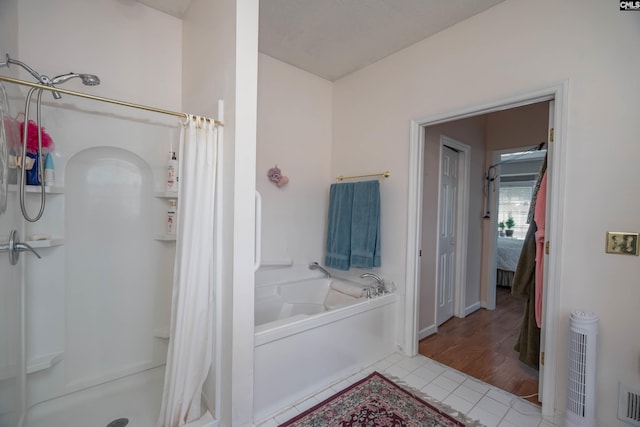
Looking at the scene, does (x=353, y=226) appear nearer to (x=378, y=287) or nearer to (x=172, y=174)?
(x=378, y=287)

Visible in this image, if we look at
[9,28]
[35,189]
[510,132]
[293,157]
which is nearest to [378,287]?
[293,157]

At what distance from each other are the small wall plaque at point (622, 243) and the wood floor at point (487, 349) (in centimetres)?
115

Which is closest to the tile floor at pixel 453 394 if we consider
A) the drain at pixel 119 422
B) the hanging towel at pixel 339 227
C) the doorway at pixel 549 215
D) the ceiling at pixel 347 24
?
the doorway at pixel 549 215

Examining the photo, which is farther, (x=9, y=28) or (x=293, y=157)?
(x=293, y=157)

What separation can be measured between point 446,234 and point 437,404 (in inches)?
72.4

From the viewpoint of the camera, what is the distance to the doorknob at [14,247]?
1.35 metres

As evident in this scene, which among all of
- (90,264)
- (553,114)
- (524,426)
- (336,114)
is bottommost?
(524,426)

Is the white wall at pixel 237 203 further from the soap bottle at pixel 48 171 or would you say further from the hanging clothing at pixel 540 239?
the hanging clothing at pixel 540 239

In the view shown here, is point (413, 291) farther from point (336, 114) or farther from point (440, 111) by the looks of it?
point (336, 114)

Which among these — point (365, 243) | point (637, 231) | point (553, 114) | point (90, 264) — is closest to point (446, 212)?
point (365, 243)

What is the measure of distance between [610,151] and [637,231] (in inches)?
18.0

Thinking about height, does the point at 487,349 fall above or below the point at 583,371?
below

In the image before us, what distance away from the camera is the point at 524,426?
5.42 ft

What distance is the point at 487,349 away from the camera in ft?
8.54
